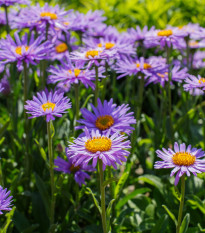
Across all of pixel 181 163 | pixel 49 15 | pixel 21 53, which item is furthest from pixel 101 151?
pixel 49 15

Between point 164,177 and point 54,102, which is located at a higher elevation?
point 54,102

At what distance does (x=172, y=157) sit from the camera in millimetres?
1527

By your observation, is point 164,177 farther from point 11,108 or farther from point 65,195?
point 11,108

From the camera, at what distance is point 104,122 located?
1780 millimetres

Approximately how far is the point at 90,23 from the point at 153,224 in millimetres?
1477

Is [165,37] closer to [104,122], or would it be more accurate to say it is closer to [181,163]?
[104,122]

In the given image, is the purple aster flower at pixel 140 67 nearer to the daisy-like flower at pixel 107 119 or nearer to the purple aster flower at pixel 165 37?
the purple aster flower at pixel 165 37

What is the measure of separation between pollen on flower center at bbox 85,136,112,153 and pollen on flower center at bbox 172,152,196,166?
274mm

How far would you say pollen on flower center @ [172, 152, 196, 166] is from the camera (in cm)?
148

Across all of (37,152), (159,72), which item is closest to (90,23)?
(159,72)

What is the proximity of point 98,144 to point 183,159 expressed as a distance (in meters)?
0.35

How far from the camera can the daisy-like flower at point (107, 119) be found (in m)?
1.72

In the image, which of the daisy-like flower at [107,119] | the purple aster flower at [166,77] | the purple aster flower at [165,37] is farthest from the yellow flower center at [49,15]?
the daisy-like flower at [107,119]

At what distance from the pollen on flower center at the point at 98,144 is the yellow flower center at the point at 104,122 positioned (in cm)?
25
